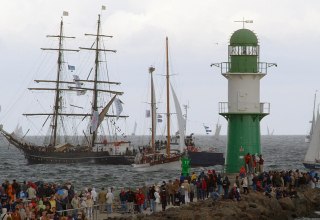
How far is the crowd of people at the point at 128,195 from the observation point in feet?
95.1

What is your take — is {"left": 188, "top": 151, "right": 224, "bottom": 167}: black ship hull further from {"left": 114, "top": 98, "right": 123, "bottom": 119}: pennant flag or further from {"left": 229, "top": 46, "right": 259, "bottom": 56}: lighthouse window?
{"left": 229, "top": 46, "right": 259, "bottom": 56}: lighthouse window

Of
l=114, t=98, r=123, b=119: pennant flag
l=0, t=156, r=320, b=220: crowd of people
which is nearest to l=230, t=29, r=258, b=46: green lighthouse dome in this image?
l=0, t=156, r=320, b=220: crowd of people

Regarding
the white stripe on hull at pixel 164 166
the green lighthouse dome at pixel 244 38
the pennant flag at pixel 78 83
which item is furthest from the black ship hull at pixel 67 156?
the green lighthouse dome at pixel 244 38

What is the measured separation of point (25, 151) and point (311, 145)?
150 feet

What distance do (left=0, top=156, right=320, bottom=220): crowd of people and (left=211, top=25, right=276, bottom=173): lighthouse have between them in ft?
4.94

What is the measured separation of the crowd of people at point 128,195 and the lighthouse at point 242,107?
151 cm

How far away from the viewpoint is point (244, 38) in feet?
148

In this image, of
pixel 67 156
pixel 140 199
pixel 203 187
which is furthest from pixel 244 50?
pixel 67 156

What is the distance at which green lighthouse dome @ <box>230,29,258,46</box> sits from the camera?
4522 centimetres

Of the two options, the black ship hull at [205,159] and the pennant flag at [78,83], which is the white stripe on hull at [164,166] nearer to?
the black ship hull at [205,159]

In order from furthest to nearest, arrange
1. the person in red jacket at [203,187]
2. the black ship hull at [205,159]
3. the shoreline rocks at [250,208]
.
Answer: the black ship hull at [205,159], the person in red jacket at [203,187], the shoreline rocks at [250,208]

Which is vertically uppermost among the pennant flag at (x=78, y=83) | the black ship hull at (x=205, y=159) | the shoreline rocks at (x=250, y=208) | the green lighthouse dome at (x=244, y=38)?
the pennant flag at (x=78, y=83)

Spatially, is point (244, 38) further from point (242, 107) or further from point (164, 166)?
point (164, 166)

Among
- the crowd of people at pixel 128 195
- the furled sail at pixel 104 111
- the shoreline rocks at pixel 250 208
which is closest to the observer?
the crowd of people at pixel 128 195
